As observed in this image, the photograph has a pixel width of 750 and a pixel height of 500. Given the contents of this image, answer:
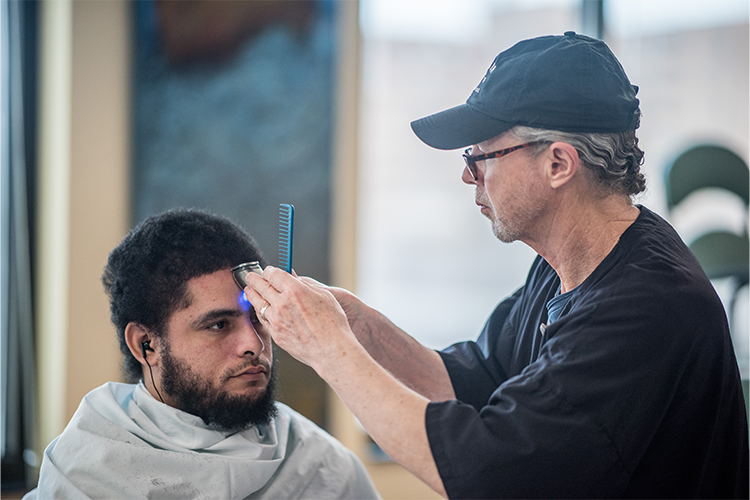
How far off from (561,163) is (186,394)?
1.07 metres

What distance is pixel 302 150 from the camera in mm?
2898

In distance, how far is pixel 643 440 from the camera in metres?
1.15

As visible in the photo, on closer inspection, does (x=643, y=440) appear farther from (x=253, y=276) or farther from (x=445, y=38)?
(x=445, y=38)

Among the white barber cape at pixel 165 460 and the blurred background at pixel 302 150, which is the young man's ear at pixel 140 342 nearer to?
the white barber cape at pixel 165 460

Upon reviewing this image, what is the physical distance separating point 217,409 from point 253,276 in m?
0.41

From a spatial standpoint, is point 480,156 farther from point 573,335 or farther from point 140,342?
point 140,342

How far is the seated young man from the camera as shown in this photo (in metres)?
1.48

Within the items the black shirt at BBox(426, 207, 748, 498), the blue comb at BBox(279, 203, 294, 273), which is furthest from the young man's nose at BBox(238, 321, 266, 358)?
the black shirt at BBox(426, 207, 748, 498)

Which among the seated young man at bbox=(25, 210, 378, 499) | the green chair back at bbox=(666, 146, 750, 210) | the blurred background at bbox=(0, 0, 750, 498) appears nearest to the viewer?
the seated young man at bbox=(25, 210, 378, 499)

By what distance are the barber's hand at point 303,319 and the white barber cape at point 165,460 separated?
1.40ft

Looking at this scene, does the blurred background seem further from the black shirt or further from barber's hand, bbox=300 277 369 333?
the black shirt

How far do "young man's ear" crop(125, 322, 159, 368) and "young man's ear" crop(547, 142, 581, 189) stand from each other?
1076mm

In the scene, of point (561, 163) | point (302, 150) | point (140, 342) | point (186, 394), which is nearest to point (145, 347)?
point (140, 342)

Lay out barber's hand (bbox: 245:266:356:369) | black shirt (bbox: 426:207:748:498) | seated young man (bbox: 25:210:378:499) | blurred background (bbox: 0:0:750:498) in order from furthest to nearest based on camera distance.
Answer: blurred background (bbox: 0:0:750:498) → seated young man (bbox: 25:210:378:499) → barber's hand (bbox: 245:266:356:369) → black shirt (bbox: 426:207:748:498)
